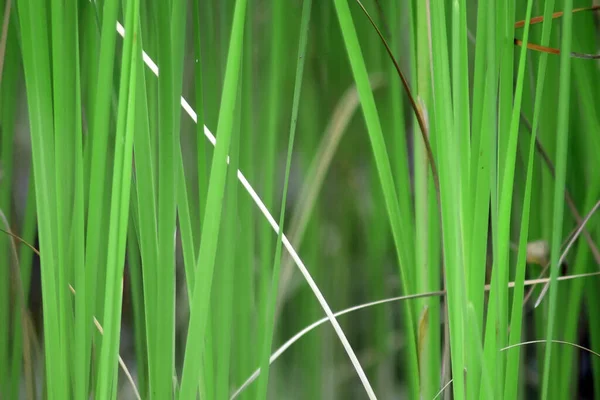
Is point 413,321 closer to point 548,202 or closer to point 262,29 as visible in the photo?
point 548,202

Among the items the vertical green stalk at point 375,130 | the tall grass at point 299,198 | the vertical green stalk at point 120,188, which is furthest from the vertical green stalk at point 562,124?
the vertical green stalk at point 120,188

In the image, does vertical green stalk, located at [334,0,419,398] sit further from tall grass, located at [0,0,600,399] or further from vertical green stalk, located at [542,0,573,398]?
vertical green stalk, located at [542,0,573,398]

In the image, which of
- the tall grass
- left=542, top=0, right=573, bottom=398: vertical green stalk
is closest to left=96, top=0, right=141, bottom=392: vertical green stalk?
the tall grass

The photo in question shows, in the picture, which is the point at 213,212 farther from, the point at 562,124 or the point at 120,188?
the point at 562,124

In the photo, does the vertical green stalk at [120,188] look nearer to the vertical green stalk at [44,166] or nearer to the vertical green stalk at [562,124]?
the vertical green stalk at [44,166]

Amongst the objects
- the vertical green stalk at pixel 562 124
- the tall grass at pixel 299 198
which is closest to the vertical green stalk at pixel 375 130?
the tall grass at pixel 299 198

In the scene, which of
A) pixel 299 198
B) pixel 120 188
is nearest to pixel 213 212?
pixel 120 188

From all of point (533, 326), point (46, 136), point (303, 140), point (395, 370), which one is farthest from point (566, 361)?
point (46, 136)

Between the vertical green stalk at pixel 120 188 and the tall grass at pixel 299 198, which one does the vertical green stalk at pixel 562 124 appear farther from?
the vertical green stalk at pixel 120 188
